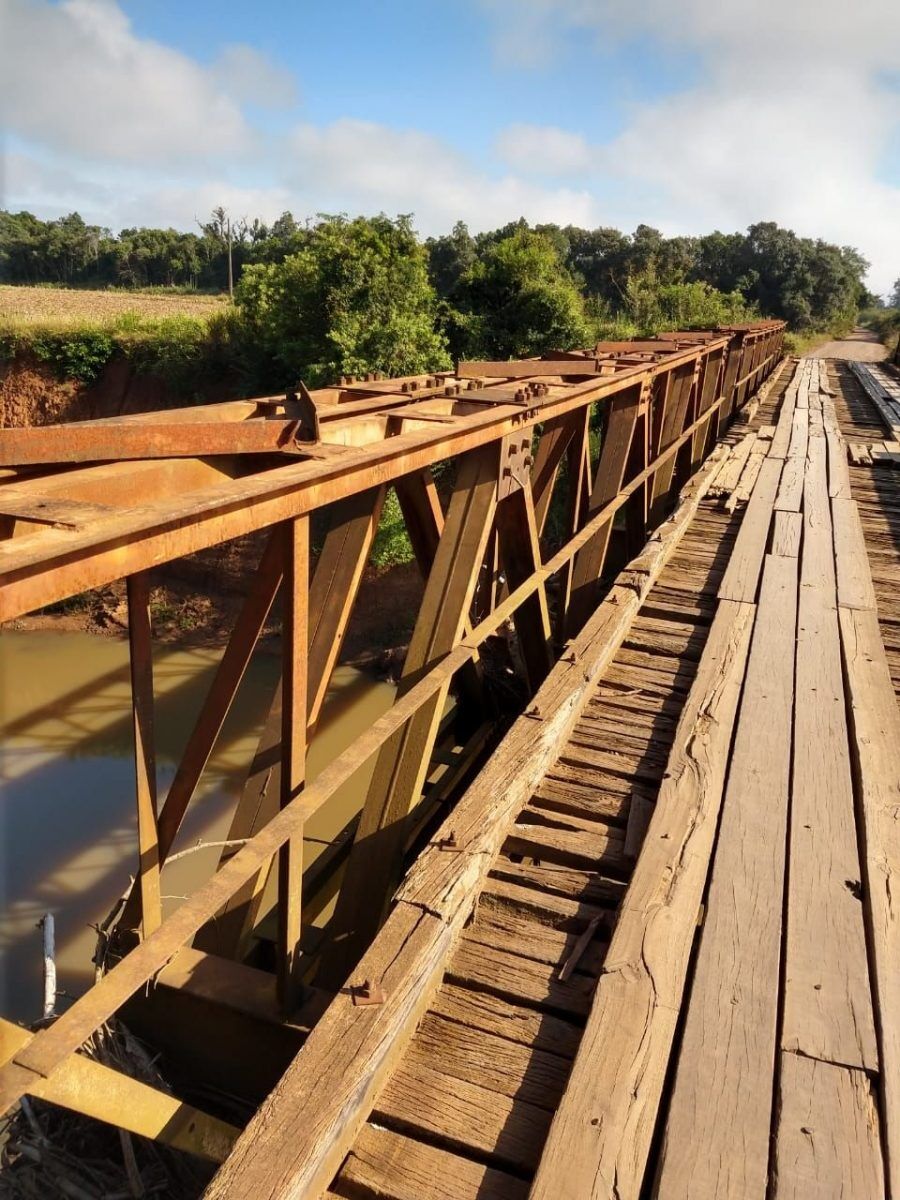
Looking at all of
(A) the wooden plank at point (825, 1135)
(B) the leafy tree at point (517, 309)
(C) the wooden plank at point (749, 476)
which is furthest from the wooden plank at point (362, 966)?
(B) the leafy tree at point (517, 309)

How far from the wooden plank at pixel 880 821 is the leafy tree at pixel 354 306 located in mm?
12698

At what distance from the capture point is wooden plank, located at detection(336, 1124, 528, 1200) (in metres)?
1.66

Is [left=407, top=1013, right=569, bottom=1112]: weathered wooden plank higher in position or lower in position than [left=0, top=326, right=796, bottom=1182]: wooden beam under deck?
lower

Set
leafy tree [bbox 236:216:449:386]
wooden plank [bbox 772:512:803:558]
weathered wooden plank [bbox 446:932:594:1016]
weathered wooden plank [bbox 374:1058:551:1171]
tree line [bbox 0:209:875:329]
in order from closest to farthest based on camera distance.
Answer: weathered wooden plank [bbox 374:1058:551:1171]
weathered wooden plank [bbox 446:932:594:1016]
wooden plank [bbox 772:512:803:558]
leafy tree [bbox 236:216:449:386]
tree line [bbox 0:209:875:329]

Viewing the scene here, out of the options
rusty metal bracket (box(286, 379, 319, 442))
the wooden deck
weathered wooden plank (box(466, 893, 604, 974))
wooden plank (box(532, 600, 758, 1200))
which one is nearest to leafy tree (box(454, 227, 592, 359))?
the wooden deck

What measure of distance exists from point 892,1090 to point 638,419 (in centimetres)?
565

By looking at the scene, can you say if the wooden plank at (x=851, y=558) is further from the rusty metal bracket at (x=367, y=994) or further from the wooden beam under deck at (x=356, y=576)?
the rusty metal bracket at (x=367, y=994)

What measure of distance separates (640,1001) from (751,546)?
181 inches

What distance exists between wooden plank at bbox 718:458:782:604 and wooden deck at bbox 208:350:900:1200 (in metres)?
1.02

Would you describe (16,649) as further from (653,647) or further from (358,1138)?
(358,1138)

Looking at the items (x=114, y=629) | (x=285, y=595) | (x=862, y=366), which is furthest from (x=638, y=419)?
(x=862, y=366)

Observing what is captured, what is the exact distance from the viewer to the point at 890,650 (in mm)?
4457

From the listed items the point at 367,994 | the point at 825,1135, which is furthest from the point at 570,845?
the point at 825,1135

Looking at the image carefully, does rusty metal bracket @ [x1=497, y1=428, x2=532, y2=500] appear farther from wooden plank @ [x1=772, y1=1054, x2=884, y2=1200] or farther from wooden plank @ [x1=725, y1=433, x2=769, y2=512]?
wooden plank @ [x1=725, y1=433, x2=769, y2=512]
